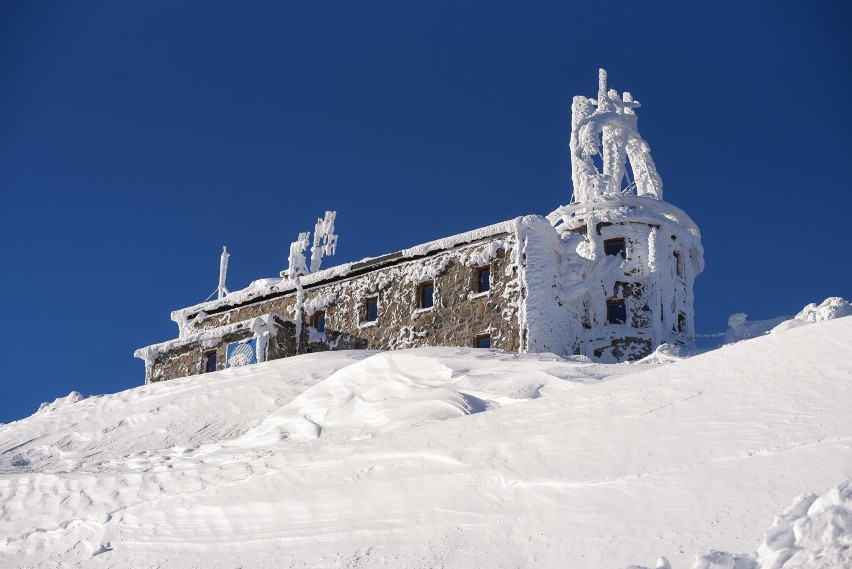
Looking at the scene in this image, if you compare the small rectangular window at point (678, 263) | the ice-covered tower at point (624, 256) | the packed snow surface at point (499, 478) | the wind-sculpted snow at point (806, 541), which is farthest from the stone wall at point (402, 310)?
the wind-sculpted snow at point (806, 541)

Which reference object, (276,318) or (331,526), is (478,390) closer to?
(331,526)

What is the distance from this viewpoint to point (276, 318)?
87.6ft

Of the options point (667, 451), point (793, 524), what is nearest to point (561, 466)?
point (667, 451)

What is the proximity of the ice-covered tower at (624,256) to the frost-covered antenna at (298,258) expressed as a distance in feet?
30.6

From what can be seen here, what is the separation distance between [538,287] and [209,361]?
33.9 ft

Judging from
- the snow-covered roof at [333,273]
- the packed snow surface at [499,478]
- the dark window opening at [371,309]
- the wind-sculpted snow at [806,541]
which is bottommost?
the wind-sculpted snow at [806,541]

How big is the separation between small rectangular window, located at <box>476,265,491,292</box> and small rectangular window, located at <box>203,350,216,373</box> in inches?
330

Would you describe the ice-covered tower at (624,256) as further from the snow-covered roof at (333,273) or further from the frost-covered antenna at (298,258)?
the frost-covered antenna at (298,258)

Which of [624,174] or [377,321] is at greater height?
[624,174]

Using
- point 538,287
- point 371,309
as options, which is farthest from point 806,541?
point 371,309

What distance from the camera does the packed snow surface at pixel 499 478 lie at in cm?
763

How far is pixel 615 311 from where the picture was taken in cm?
2370

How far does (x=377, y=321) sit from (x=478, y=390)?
1253 centimetres

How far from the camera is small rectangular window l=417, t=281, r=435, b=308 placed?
82.5 ft
